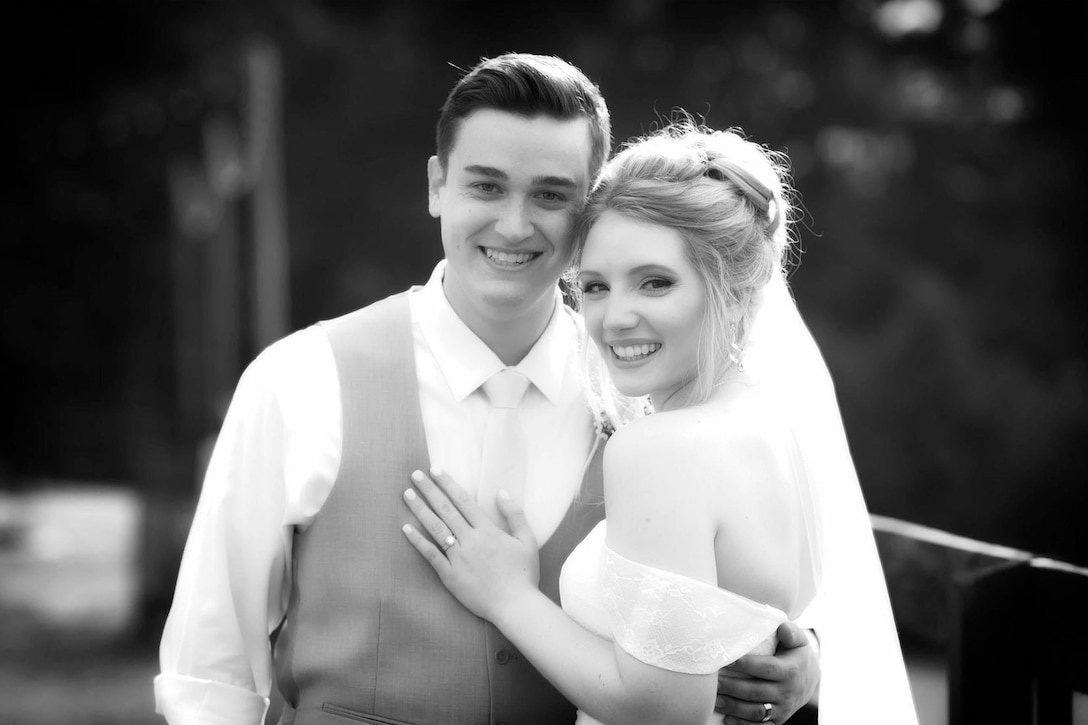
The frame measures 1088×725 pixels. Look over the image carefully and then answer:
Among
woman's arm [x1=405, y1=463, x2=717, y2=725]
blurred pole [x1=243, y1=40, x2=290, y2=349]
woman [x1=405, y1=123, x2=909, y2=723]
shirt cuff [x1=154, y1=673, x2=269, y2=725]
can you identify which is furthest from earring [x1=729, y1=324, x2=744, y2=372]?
blurred pole [x1=243, y1=40, x2=290, y2=349]

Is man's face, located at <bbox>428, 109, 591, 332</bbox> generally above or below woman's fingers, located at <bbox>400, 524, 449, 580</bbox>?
above

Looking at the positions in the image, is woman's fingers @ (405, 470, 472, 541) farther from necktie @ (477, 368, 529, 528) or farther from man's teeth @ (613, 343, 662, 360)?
man's teeth @ (613, 343, 662, 360)

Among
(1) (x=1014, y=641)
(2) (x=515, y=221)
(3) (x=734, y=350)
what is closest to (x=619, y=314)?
(3) (x=734, y=350)

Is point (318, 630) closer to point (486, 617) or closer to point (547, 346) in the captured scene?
point (486, 617)

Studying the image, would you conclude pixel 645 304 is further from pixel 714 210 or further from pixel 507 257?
pixel 507 257

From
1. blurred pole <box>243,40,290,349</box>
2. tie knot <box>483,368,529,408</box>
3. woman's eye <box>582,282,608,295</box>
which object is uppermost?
blurred pole <box>243,40,290,349</box>

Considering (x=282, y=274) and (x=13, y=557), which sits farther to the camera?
(x=282, y=274)

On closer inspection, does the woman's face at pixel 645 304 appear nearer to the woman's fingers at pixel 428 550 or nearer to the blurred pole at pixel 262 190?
the woman's fingers at pixel 428 550

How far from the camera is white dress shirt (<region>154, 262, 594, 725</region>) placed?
2240 mm

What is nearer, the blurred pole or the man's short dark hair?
the man's short dark hair

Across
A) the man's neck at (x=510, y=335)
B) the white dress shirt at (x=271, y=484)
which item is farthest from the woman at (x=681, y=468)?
the man's neck at (x=510, y=335)

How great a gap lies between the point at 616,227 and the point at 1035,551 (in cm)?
733

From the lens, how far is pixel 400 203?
996 cm

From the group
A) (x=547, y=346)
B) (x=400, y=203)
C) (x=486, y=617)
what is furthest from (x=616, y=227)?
(x=400, y=203)
